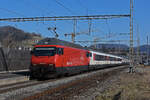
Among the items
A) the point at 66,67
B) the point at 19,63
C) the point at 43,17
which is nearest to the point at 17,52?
the point at 19,63

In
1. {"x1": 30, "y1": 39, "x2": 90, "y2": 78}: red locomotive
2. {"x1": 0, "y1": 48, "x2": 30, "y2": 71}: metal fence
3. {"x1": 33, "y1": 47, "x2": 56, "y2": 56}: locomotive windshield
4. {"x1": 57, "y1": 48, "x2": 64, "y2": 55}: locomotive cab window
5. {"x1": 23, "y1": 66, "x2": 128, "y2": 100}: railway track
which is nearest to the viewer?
{"x1": 23, "y1": 66, "x2": 128, "y2": 100}: railway track

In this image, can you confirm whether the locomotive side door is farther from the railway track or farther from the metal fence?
the metal fence

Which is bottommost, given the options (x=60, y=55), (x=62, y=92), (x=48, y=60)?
(x=62, y=92)

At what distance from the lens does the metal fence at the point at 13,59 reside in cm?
3194

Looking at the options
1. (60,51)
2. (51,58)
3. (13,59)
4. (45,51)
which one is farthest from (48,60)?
(13,59)

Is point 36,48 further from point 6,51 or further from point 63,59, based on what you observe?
point 6,51

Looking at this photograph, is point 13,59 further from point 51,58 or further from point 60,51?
point 51,58

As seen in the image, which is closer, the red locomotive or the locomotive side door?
the red locomotive

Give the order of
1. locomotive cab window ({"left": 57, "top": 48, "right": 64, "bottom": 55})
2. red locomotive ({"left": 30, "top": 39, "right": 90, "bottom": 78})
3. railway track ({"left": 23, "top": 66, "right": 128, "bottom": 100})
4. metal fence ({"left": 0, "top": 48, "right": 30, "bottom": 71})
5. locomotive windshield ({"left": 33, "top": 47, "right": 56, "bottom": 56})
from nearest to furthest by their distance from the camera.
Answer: railway track ({"left": 23, "top": 66, "right": 128, "bottom": 100}) → red locomotive ({"left": 30, "top": 39, "right": 90, "bottom": 78}) → locomotive windshield ({"left": 33, "top": 47, "right": 56, "bottom": 56}) → locomotive cab window ({"left": 57, "top": 48, "right": 64, "bottom": 55}) → metal fence ({"left": 0, "top": 48, "right": 30, "bottom": 71})

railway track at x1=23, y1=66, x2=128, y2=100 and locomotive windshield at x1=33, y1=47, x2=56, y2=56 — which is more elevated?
locomotive windshield at x1=33, y1=47, x2=56, y2=56

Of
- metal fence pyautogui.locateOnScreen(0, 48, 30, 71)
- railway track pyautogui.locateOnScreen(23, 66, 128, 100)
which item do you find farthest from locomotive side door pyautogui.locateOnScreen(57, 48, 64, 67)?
metal fence pyautogui.locateOnScreen(0, 48, 30, 71)

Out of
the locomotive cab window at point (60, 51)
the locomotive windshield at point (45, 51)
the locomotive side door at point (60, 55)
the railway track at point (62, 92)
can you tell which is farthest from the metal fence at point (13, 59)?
the railway track at point (62, 92)

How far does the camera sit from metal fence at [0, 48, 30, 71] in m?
31.9

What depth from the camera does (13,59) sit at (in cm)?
3441
